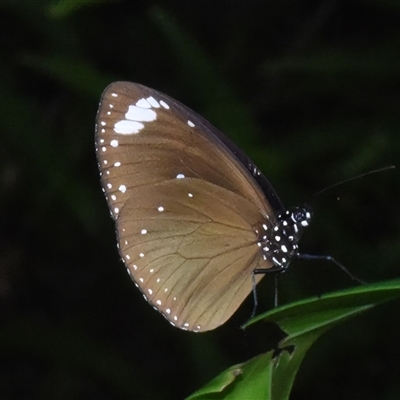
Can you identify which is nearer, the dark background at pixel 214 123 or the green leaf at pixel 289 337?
the green leaf at pixel 289 337

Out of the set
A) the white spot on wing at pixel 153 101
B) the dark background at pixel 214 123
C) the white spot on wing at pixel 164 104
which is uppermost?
the white spot on wing at pixel 153 101

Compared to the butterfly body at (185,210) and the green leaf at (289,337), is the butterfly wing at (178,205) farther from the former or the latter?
the green leaf at (289,337)

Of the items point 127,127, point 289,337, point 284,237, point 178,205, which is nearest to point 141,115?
point 127,127

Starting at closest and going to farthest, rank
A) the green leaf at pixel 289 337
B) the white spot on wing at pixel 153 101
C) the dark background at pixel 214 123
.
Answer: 1. the green leaf at pixel 289 337
2. the white spot on wing at pixel 153 101
3. the dark background at pixel 214 123

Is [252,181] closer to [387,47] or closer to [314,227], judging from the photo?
[314,227]

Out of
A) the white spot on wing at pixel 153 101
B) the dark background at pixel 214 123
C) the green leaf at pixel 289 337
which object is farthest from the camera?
the dark background at pixel 214 123

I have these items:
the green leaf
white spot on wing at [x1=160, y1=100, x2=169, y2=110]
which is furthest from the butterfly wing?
the green leaf

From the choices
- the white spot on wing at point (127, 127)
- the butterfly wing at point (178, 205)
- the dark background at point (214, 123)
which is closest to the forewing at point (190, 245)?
the butterfly wing at point (178, 205)

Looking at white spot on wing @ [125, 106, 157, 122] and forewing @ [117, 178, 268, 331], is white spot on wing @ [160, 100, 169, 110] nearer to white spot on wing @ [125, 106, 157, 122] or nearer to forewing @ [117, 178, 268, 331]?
white spot on wing @ [125, 106, 157, 122]
